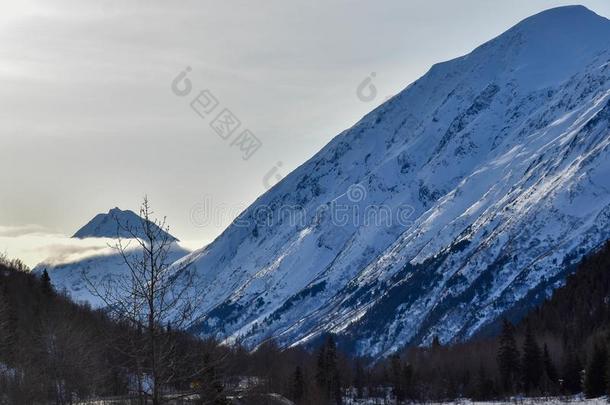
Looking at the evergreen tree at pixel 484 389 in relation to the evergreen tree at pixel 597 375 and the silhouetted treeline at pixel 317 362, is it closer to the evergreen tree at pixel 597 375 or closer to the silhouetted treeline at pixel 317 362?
the silhouetted treeline at pixel 317 362

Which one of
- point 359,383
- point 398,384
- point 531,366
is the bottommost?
point 398,384

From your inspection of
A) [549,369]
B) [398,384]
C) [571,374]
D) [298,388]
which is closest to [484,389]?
[549,369]

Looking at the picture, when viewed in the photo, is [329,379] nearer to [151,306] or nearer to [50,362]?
[50,362]

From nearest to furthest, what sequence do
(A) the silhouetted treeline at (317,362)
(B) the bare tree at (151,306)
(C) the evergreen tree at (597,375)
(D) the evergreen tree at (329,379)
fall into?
(B) the bare tree at (151,306) < (A) the silhouetted treeline at (317,362) < (C) the evergreen tree at (597,375) < (D) the evergreen tree at (329,379)

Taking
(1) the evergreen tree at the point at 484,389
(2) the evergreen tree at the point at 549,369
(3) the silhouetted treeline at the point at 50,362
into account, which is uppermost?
(3) the silhouetted treeline at the point at 50,362

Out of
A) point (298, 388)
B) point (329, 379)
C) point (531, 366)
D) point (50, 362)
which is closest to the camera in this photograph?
point (50, 362)

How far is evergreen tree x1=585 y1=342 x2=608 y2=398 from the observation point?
109m

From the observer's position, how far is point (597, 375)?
4294 inches

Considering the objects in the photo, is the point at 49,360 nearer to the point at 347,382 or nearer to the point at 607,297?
the point at 347,382

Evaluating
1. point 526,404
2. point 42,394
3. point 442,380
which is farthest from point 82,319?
point 442,380

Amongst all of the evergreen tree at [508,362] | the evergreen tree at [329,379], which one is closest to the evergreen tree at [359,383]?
the evergreen tree at [329,379]

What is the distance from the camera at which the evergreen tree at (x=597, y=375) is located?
108812 millimetres

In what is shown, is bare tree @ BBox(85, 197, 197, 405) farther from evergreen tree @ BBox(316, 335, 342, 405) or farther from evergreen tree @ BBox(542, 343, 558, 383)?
evergreen tree @ BBox(542, 343, 558, 383)

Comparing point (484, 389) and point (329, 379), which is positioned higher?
point (329, 379)
